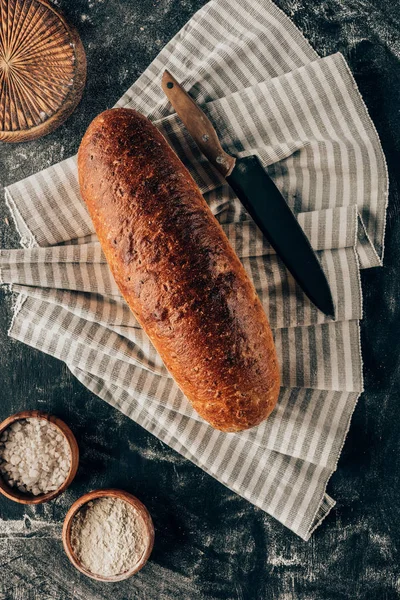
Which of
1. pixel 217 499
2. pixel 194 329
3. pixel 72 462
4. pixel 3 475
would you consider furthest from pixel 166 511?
pixel 194 329

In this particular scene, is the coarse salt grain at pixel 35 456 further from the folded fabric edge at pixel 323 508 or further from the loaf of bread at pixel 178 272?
the folded fabric edge at pixel 323 508

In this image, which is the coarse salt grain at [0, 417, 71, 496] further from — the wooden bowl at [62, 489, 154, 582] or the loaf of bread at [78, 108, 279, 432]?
the loaf of bread at [78, 108, 279, 432]

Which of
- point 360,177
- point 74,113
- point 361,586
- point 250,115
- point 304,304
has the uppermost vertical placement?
point 74,113

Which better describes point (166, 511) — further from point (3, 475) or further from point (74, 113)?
point (74, 113)

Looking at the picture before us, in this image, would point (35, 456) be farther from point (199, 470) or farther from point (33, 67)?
point (33, 67)

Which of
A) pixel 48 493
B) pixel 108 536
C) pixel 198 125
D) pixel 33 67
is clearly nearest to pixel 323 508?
pixel 108 536

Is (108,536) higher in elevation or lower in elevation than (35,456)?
lower

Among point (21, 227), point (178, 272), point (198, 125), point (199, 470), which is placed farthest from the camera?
point (199, 470)

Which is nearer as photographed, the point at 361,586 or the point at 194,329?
the point at 194,329
